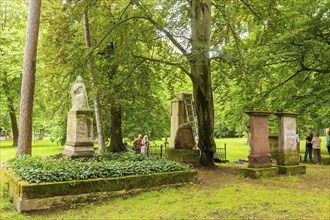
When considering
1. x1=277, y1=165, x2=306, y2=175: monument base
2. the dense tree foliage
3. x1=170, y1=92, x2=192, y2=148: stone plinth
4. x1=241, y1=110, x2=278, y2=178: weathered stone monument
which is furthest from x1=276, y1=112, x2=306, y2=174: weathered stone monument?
x1=170, y1=92, x2=192, y2=148: stone plinth

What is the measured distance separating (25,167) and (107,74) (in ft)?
21.9

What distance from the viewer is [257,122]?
10.4 metres

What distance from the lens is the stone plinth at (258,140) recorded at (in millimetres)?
10227

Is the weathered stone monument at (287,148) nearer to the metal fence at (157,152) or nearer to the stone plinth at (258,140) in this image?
the stone plinth at (258,140)

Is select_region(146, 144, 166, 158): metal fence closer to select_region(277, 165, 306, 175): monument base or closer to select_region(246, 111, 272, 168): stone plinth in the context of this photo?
select_region(246, 111, 272, 168): stone plinth

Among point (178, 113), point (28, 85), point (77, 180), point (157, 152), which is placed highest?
point (28, 85)

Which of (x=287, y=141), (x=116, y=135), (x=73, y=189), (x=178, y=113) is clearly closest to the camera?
(x=73, y=189)

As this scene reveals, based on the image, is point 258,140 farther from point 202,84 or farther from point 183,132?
point 202,84

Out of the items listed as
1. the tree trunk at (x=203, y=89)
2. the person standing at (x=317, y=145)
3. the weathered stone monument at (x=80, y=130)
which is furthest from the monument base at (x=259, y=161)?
the weathered stone monument at (x=80, y=130)

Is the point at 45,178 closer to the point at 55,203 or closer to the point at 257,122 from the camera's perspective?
the point at 55,203

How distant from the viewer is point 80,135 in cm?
1065

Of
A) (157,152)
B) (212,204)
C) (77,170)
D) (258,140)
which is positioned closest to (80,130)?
(77,170)

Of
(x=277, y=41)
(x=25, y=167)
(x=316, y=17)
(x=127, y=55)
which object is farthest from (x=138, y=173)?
(x=316, y=17)

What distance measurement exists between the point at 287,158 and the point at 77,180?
7643mm
